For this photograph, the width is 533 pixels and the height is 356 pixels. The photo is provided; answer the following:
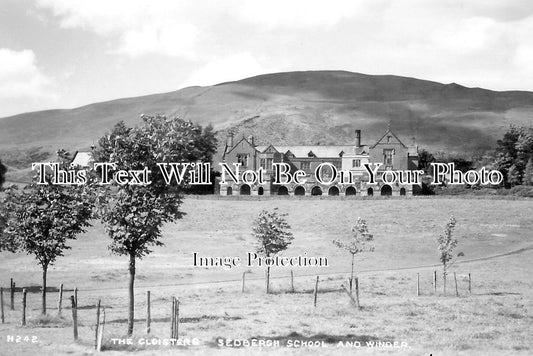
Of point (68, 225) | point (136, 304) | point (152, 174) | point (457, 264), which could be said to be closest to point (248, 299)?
point (136, 304)

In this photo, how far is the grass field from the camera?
27656mm

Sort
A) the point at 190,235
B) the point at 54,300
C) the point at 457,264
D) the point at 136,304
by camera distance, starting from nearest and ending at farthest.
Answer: the point at 136,304
the point at 54,300
the point at 457,264
the point at 190,235

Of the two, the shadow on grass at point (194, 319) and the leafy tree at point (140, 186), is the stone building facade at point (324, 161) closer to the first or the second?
the shadow on grass at point (194, 319)

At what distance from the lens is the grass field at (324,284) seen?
1089 inches

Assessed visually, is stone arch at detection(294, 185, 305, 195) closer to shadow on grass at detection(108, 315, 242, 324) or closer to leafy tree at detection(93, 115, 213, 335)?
shadow on grass at detection(108, 315, 242, 324)

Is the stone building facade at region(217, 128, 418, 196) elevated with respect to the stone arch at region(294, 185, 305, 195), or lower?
elevated

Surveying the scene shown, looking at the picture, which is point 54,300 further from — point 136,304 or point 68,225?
point 68,225

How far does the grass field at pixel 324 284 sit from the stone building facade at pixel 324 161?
21.5 meters

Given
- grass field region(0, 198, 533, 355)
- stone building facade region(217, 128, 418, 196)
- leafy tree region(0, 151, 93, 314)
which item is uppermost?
stone building facade region(217, 128, 418, 196)

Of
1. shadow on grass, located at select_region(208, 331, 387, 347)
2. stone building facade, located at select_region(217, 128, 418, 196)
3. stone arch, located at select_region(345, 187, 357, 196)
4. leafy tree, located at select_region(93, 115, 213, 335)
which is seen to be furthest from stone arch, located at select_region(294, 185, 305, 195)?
leafy tree, located at select_region(93, 115, 213, 335)

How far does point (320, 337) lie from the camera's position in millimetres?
27547

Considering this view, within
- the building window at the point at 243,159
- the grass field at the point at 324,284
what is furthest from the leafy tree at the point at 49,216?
the building window at the point at 243,159

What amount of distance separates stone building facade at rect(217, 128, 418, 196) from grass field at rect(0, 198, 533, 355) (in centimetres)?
Result: 2146

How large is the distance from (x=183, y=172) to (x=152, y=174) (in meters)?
1.65
